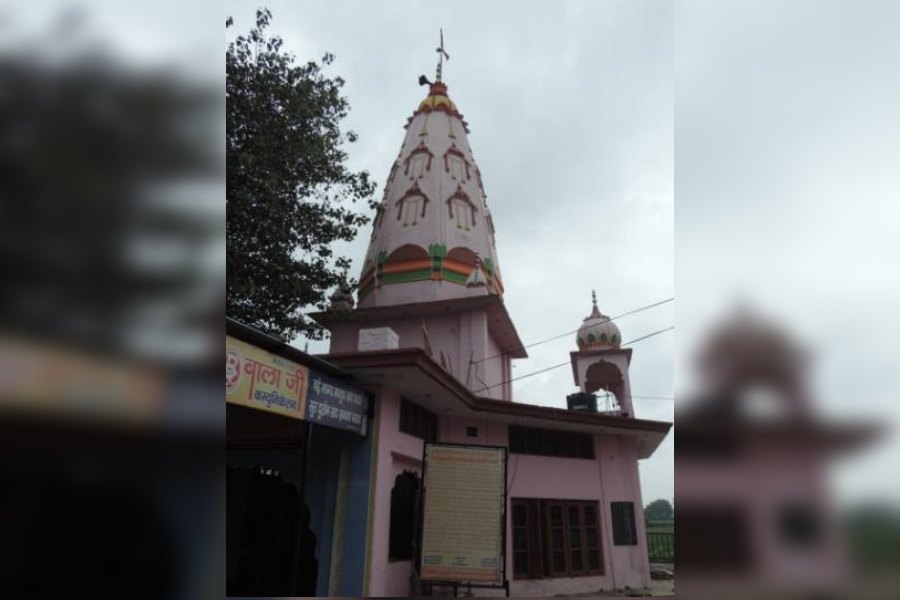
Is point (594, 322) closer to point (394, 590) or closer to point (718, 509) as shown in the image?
point (394, 590)

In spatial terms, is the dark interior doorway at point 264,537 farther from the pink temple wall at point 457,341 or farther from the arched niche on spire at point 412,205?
the arched niche on spire at point 412,205

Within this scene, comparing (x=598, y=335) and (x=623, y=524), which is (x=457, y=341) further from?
(x=598, y=335)

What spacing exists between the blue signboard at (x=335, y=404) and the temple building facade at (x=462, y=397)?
0.33 m

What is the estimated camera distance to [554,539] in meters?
13.2

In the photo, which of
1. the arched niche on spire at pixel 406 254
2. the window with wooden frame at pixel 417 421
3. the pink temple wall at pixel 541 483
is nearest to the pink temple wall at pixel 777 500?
the pink temple wall at pixel 541 483

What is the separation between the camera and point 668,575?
654 inches

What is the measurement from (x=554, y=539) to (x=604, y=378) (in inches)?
439

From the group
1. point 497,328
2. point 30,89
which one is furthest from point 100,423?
point 497,328

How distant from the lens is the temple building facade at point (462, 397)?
10047mm

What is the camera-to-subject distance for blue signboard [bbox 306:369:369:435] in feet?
27.4

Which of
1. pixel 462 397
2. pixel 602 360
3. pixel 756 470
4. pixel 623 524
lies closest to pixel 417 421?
pixel 462 397

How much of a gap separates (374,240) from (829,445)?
63.5ft

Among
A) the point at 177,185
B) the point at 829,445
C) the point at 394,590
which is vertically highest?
the point at 177,185

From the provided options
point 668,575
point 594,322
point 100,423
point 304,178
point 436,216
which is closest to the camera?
point 100,423
